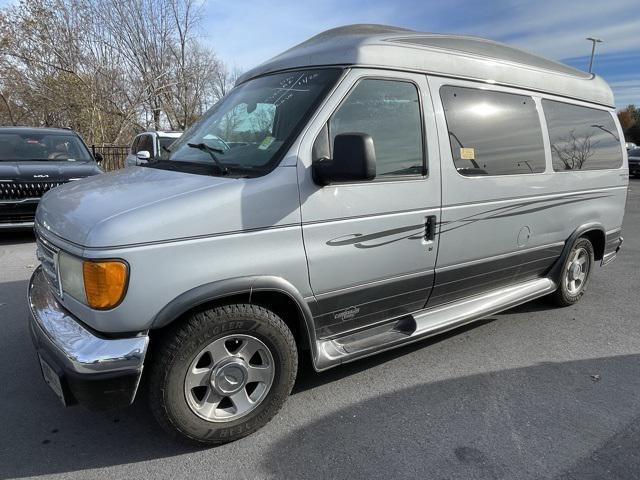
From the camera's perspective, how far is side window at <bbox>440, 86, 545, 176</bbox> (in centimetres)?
340

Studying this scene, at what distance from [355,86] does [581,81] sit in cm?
296

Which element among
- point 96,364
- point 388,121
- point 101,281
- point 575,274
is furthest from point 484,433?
point 575,274

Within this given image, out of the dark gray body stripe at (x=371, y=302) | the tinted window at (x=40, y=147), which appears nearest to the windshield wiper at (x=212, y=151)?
the dark gray body stripe at (x=371, y=302)

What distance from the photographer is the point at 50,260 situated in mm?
2682

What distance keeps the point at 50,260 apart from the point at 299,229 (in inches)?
55.3

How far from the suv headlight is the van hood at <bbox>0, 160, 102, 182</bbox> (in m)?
5.58

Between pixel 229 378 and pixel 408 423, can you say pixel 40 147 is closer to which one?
pixel 229 378

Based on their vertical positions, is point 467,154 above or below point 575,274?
above

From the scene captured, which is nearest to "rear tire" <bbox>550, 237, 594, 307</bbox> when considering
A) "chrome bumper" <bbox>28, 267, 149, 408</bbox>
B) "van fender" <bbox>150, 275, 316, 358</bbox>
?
"van fender" <bbox>150, 275, 316, 358</bbox>

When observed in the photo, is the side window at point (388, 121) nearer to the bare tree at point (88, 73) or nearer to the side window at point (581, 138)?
the side window at point (581, 138)

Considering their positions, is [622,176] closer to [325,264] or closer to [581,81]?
[581,81]

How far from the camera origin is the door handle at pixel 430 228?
10.6 ft

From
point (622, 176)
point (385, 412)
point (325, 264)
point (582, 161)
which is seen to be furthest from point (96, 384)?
point (622, 176)

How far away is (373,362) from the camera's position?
364cm
